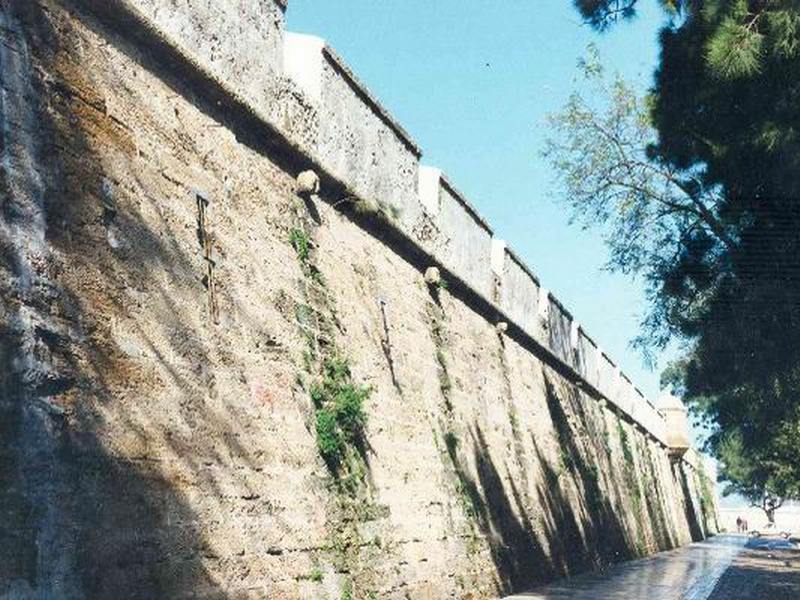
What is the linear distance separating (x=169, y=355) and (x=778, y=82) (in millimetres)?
7281

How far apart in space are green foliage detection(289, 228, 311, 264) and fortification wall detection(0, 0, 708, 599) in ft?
0.11

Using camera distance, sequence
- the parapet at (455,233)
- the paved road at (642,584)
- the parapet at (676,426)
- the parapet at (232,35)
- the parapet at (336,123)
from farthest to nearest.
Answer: the parapet at (676,426)
the parapet at (455,233)
the paved road at (642,584)
the parapet at (336,123)
the parapet at (232,35)

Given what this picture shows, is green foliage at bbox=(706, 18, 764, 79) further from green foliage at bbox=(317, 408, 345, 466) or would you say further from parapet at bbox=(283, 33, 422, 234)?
green foliage at bbox=(317, 408, 345, 466)

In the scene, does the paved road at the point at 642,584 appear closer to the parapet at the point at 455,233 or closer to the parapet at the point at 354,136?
the parapet at the point at 455,233

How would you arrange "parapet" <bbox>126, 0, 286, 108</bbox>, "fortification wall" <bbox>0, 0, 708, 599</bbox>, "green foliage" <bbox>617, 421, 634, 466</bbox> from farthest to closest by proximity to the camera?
"green foliage" <bbox>617, 421, 634, 466</bbox> → "parapet" <bbox>126, 0, 286, 108</bbox> → "fortification wall" <bbox>0, 0, 708, 599</bbox>

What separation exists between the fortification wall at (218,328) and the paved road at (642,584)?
697mm

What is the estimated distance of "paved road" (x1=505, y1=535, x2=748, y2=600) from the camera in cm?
998

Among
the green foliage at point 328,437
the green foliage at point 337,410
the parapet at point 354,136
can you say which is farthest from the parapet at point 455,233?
the green foliage at point 328,437

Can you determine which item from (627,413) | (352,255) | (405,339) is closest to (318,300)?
(352,255)

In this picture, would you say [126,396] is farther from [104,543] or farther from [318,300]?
[318,300]

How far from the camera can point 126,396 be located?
4117 millimetres

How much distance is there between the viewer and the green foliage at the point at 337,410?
6.17m

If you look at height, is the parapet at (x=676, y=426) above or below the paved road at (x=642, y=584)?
above

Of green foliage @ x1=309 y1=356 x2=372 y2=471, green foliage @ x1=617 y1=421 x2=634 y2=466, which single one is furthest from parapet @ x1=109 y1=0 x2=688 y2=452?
green foliage @ x1=617 y1=421 x2=634 y2=466
